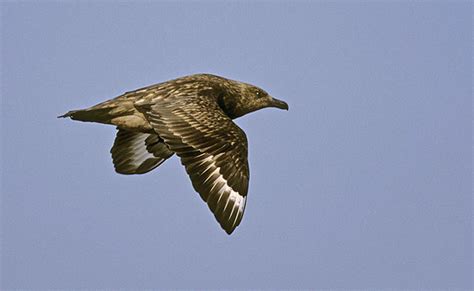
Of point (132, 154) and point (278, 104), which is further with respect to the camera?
point (278, 104)

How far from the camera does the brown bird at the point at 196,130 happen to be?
1113cm

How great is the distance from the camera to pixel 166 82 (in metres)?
13.0

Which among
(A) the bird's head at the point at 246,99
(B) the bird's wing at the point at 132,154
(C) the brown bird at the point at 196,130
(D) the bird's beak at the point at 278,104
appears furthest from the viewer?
(D) the bird's beak at the point at 278,104

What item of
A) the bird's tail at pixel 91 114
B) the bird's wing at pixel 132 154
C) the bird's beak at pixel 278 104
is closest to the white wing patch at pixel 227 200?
the bird's tail at pixel 91 114

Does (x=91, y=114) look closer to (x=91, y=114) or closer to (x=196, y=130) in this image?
(x=91, y=114)

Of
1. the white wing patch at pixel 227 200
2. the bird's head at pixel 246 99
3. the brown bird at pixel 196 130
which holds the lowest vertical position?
the white wing patch at pixel 227 200

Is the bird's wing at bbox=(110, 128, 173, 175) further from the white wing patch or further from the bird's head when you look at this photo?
the white wing patch

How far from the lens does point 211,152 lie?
447 inches

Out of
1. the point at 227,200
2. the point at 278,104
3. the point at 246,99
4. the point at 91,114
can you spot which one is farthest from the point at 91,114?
the point at 278,104

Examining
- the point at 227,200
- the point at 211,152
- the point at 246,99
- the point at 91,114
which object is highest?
the point at 246,99

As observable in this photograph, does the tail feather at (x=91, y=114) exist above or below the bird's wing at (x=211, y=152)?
above

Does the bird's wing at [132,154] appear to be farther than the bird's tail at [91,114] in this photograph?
Yes

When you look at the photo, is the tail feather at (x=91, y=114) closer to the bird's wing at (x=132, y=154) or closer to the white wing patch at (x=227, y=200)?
the bird's wing at (x=132, y=154)

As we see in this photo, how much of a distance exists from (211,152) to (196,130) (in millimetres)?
342
